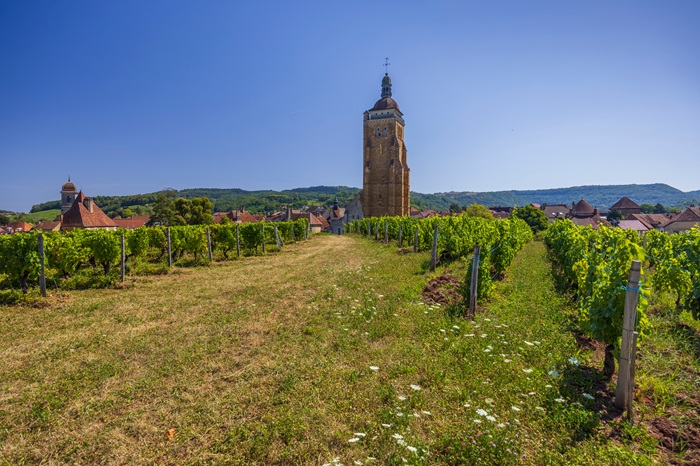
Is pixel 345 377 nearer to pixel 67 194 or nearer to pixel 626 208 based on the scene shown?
pixel 67 194

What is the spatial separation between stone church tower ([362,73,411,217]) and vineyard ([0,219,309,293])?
38.1 meters

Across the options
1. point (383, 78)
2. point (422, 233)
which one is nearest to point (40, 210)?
point (383, 78)

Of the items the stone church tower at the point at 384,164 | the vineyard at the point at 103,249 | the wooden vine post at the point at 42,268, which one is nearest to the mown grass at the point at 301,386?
the wooden vine post at the point at 42,268

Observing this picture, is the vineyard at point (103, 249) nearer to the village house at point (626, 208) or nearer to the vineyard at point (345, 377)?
the vineyard at point (345, 377)

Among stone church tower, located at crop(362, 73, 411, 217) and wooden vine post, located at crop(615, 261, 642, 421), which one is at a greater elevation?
stone church tower, located at crop(362, 73, 411, 217)

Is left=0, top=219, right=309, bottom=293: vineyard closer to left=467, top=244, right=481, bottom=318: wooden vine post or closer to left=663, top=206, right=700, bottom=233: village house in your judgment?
left=467, top=244, right=481, bottom=318: wooden vine post

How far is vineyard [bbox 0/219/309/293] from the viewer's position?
9.46 meters

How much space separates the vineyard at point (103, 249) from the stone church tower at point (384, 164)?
38.1 meters

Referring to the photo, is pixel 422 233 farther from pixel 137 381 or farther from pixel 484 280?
pixel 137 381

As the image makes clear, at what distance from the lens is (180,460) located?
335 centimetres

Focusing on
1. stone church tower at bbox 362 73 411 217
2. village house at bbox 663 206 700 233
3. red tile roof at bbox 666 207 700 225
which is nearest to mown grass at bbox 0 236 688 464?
stone church tower at bbox 362 73 411 217

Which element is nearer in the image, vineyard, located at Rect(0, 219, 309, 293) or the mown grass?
the mown grass

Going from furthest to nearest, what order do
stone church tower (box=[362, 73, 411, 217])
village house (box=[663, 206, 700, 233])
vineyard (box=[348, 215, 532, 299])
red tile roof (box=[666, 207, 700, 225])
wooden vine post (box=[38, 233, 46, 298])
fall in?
village house (box=[663, 206, 700, 233])
red tile roof (box=[666, 207, 700, 225])
stone church tower (box=[362, 73, 411, 217])
wooden vine post (box=[38, 233, 46, 298])
vineyard (box=[348, 215, 532, 299])

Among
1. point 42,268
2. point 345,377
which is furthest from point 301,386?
point 42,268
